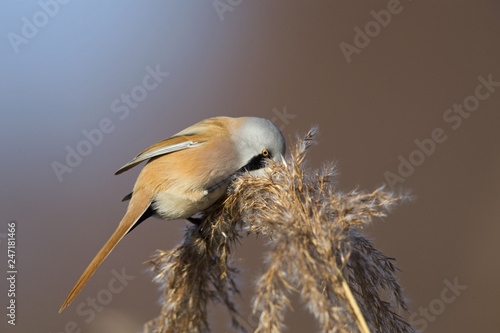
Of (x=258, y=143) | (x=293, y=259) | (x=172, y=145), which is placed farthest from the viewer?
(x=172, y=145)

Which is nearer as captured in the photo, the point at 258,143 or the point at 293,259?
the point at 293,259

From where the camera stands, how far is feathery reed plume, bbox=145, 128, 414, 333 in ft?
1.79

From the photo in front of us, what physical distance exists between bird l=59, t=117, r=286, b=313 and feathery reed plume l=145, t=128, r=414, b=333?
6cm

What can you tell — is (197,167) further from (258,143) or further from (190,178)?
(258,143)

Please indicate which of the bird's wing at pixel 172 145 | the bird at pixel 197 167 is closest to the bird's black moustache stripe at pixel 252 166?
the bird at pixel 197 167

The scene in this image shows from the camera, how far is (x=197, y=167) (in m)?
1.02

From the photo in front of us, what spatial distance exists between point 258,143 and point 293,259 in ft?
1.55

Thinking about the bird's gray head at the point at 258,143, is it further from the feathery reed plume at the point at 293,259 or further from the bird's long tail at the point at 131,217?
the bird's long tail at the point at 131,217

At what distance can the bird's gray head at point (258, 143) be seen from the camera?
3.20 feet

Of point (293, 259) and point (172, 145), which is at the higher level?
point (172, 145)

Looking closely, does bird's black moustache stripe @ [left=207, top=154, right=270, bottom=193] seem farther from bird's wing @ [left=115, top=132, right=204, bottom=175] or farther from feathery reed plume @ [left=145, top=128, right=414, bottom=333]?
bird's wing @ [left=115, top=132, right=204, bottom=175]

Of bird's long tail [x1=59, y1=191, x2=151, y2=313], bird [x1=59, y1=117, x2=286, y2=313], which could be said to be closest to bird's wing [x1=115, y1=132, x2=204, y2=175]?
bird [x1=59, y1=117, x2=286, y2=313]

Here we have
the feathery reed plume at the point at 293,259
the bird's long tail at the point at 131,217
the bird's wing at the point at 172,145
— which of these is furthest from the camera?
the bird's wing at the point at 172,145

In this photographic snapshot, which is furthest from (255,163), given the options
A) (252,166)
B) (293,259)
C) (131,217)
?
(293,259)
